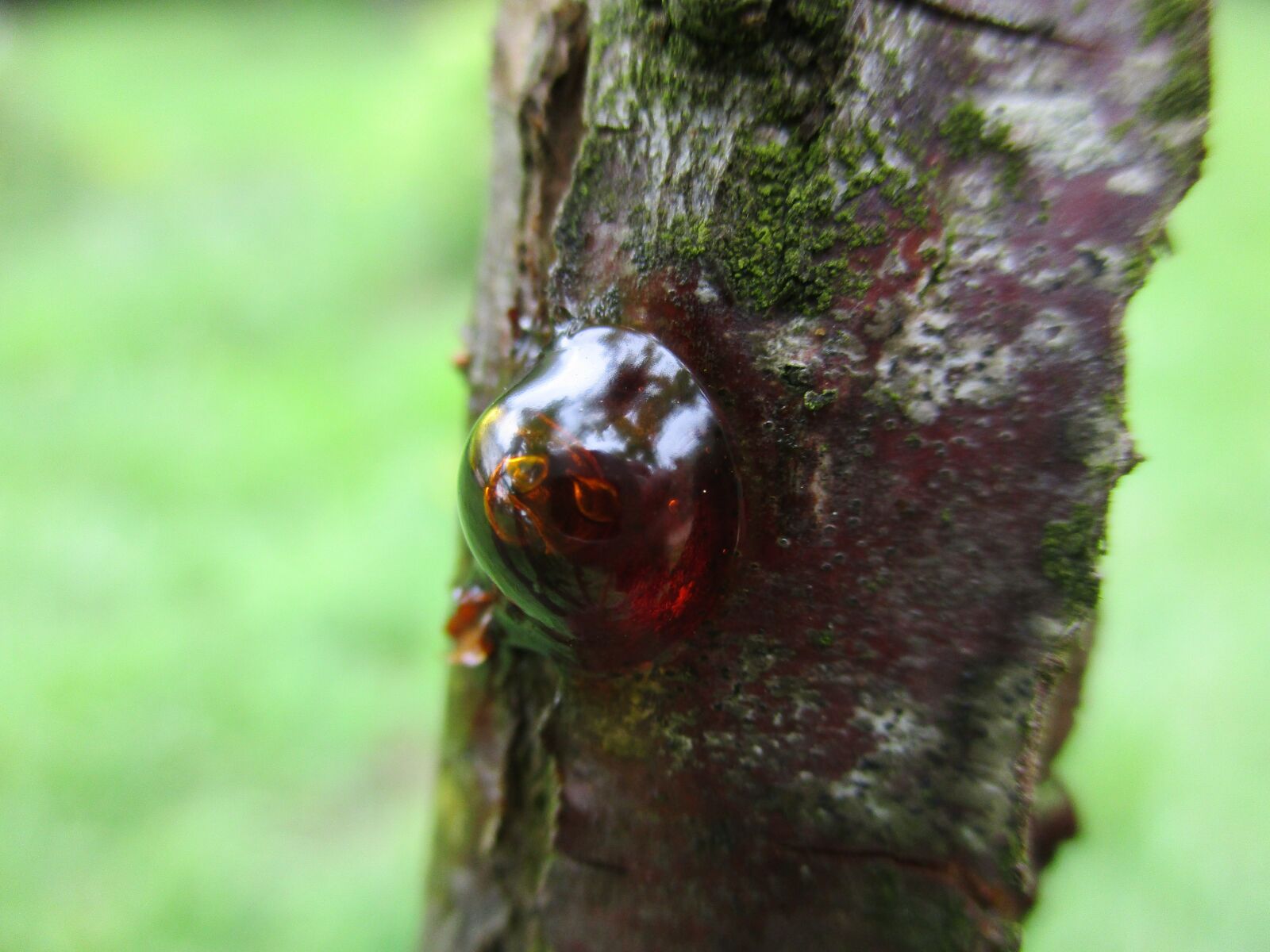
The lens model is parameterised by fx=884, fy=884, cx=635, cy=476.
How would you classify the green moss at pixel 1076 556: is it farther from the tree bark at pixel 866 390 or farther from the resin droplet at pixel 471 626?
the resin droplet at pixel 471 626

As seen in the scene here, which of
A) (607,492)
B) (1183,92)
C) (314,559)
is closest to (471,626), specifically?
(607,492)

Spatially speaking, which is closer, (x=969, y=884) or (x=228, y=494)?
(x=969, y=884)

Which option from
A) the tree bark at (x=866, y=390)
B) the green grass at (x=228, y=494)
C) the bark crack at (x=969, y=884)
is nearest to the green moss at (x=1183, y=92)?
the tree bark at (x=866, y=390)

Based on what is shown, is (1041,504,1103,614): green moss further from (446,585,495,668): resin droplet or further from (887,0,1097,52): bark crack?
(446,585,495,668): resin droplet

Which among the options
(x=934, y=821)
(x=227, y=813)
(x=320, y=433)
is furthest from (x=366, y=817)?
(x=934, y=821)

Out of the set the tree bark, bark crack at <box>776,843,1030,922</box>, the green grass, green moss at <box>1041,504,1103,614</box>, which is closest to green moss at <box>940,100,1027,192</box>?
the tree bark

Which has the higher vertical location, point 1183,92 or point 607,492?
point 1183,92

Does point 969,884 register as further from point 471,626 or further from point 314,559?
point 314,559
